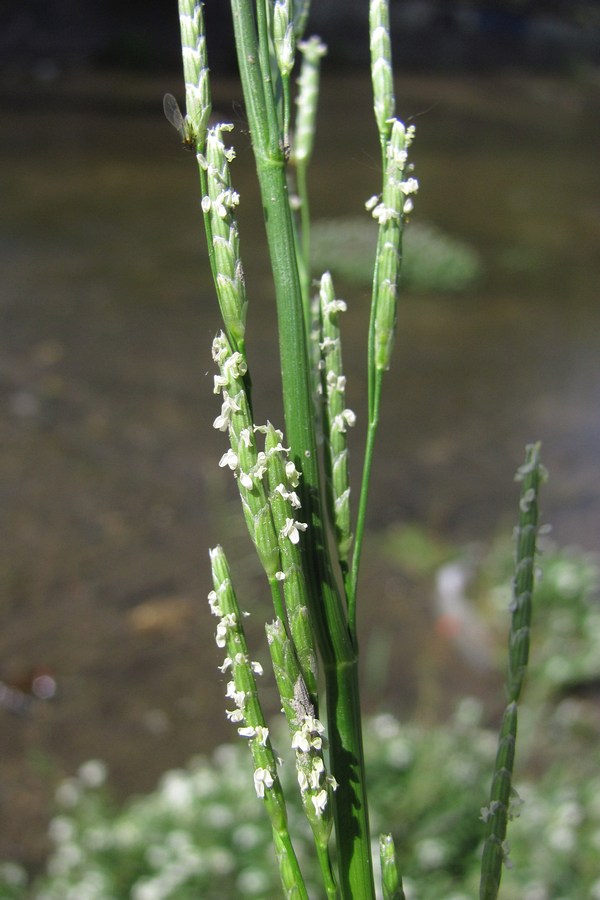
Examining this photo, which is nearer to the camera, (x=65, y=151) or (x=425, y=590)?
(x=425, y=590)

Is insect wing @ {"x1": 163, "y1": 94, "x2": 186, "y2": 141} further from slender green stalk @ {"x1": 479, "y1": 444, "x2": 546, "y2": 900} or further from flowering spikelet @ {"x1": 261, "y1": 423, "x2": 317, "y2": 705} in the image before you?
slender green stalk @ {"x1": 479, "y1": 444, "x2": 546, "y2": 900}

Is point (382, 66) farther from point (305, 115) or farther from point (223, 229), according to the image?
point (305, 115)

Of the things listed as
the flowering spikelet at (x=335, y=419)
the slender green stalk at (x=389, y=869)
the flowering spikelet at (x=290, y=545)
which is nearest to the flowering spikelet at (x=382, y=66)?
the flowering spikelet at (x=335, y=419)

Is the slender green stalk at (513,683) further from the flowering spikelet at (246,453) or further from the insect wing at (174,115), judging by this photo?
the insect wing at (174,115)

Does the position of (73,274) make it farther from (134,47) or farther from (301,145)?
(134,47)

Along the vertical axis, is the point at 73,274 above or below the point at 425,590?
above

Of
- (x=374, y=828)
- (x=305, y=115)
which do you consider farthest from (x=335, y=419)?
(x=374, y=828)

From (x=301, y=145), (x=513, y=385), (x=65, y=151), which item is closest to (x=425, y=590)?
(x=513, y=385)
